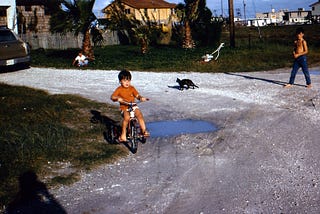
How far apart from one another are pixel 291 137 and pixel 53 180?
4138 millimetres

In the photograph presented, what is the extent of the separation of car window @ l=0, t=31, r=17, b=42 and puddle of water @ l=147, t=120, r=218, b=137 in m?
11.3

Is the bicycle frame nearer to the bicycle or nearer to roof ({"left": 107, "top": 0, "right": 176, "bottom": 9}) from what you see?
the bicycle

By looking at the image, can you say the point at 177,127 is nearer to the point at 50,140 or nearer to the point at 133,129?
the point at 133,129

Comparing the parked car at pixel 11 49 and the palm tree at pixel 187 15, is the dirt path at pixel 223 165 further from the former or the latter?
the palm tree at pixel 187 15

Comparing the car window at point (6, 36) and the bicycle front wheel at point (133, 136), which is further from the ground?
the car window at point (6, 36)

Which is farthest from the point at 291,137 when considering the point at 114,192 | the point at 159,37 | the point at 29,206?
the point at 159,37

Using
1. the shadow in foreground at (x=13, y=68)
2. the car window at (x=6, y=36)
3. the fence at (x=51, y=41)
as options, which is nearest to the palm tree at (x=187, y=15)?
the fence at (x=51, y=41)

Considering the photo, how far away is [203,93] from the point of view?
12.4 metres

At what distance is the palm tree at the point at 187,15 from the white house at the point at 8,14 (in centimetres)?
1236

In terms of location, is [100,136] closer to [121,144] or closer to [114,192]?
[121,144]

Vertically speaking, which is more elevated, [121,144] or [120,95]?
[120,95]

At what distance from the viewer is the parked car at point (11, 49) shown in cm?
1775

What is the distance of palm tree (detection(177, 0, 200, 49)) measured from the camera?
27.5 m

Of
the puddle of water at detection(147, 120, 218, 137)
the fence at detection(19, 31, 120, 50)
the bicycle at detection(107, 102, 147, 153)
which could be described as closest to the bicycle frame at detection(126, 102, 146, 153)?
the bicycle at detection(107, 102, 147, 153)
